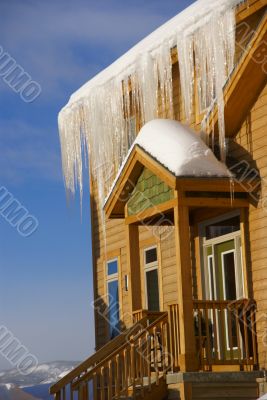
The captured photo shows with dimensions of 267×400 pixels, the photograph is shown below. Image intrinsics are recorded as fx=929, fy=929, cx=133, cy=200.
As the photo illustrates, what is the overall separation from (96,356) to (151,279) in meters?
3.18

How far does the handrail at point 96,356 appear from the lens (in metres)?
14.0

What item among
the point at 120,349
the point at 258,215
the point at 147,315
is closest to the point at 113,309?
the point at 147,315

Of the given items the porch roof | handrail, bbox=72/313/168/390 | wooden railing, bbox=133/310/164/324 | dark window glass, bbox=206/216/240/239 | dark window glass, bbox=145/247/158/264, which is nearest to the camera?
handrail, bbox=72/313/168/390

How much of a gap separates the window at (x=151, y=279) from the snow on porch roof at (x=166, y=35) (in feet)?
11.4

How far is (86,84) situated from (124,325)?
5347mm

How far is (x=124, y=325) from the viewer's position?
18.5m

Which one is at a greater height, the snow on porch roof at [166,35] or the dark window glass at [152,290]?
the snow on porch roof at [166,35]

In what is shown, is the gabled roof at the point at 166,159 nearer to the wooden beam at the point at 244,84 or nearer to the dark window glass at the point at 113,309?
the wooden beam at the point at 244,84

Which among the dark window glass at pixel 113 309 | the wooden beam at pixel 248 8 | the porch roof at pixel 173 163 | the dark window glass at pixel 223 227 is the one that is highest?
the wooden beam at pixel 248 8

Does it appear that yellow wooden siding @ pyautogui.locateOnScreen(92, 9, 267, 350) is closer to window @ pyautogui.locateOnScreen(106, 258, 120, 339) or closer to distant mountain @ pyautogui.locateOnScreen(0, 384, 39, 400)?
window @ pyautogui.locateOnScreen(106, 258, 120, 339)

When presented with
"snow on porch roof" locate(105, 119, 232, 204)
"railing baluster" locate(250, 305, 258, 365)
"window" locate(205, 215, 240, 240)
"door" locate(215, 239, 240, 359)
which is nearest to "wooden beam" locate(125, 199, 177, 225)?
"snow on porch roof" locate(105, 119, 232, 204)

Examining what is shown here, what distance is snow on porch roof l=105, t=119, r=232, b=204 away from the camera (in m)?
13.8

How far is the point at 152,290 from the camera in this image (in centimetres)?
1744

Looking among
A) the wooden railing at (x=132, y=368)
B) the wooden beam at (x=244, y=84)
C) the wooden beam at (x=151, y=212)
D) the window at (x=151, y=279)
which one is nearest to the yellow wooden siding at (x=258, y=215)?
the wooden beam at (x=244, y=84)
